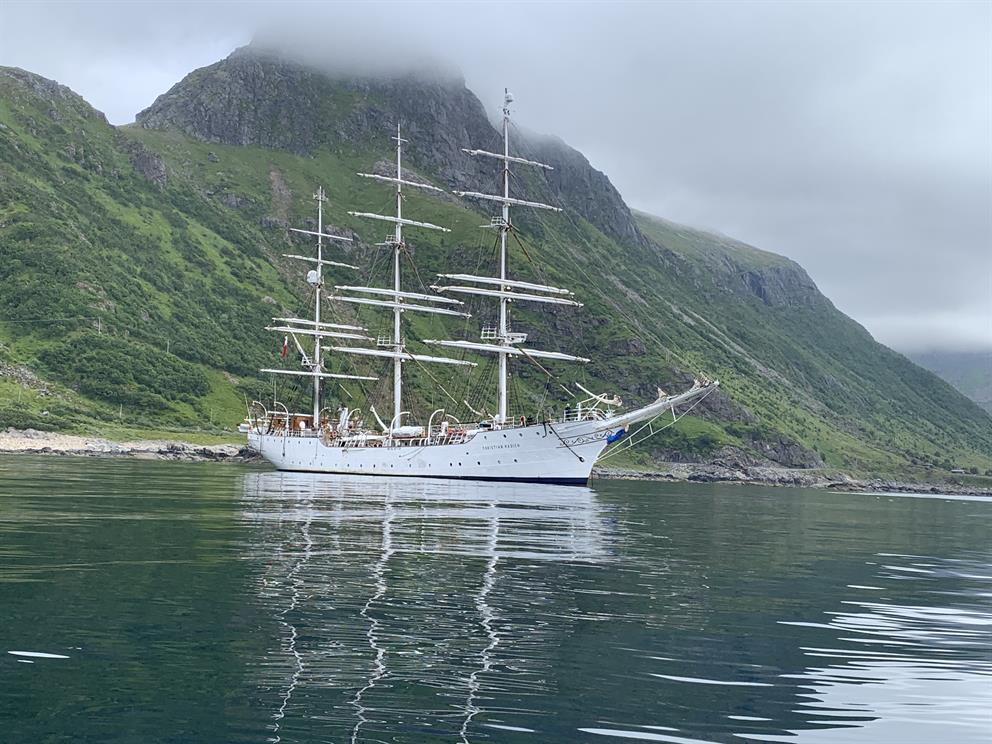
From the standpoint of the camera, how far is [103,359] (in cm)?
19162

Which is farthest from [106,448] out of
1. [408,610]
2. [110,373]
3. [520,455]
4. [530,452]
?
[408,610]

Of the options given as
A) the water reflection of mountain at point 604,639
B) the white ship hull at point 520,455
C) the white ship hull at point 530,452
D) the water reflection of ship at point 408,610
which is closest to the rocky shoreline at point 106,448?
the white ship hull at point 530,452

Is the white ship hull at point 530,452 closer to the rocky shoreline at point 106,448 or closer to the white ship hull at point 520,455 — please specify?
the white ship hull at point 520,455

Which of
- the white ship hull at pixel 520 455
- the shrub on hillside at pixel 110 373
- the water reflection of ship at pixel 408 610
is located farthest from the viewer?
the shrub on hillside at pixel 110 373

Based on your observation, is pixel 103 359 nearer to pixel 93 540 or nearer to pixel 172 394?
pixel 172 394

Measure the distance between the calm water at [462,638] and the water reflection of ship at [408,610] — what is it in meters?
0.07

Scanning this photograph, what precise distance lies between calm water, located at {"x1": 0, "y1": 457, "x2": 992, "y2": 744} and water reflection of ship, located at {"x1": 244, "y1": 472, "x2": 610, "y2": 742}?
2.8 inches

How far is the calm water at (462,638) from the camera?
13680 mm

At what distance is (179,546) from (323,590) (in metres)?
9.86

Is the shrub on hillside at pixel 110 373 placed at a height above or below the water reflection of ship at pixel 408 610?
above

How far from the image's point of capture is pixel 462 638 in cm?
1880

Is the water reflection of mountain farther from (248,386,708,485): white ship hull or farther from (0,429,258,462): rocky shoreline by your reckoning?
(0,429,258,462): rocky shoreline

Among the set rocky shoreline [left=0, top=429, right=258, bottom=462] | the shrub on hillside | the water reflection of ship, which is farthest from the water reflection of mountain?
the shrub on hillside

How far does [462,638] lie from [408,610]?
3.04m
